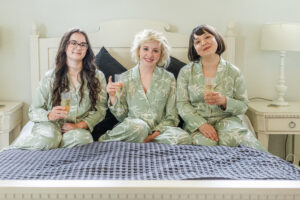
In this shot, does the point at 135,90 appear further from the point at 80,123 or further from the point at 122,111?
the point at 80,123

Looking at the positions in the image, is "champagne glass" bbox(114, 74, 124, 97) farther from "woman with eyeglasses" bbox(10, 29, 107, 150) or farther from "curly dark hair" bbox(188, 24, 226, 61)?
"curly dark hair" bbox(188, 24, 226, 61)

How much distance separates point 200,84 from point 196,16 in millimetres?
747

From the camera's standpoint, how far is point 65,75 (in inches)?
99.5

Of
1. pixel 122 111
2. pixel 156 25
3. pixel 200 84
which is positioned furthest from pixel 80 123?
pixel 156 25

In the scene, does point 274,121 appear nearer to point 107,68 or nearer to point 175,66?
point 175,66

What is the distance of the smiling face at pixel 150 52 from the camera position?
2.55 metres

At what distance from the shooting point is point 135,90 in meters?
2.57

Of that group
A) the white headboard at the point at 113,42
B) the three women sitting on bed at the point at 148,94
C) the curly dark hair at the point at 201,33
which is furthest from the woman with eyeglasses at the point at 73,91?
the curly dark hair at the point at 201,33

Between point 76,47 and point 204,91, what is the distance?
800 millimetres

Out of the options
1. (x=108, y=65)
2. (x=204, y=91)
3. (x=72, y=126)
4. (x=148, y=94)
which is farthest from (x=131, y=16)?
(x=72, y=126)

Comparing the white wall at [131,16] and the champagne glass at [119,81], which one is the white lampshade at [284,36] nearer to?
the white wall at [131,16]

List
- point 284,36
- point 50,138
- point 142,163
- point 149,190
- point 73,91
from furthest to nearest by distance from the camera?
point 284,36, point 73,91, point 50,138, point 142,163, point 149,190

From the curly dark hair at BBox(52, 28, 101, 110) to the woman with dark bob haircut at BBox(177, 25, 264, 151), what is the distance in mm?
509

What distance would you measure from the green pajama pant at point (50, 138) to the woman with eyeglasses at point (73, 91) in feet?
0.04
